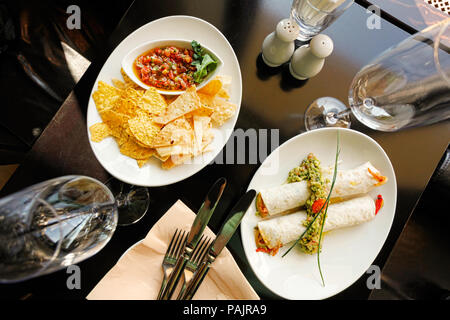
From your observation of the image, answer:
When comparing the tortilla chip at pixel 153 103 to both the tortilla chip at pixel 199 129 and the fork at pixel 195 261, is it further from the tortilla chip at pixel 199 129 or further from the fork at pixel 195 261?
the fork at pixel 195 261

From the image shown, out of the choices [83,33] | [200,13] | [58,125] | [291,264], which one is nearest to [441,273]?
[291,264]

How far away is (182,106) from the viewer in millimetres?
1092

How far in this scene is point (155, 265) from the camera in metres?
1.11

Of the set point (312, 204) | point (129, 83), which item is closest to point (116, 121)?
point (129, 83)

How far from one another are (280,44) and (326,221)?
0.73 m

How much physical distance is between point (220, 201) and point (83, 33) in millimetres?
1250

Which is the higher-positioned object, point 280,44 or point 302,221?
point 280,44

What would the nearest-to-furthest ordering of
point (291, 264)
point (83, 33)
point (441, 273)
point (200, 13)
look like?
point (291, 264)
point (200, 13)
point (83, 33)
point (441, 273)

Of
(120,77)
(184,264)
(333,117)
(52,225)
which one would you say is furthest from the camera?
(333,117)

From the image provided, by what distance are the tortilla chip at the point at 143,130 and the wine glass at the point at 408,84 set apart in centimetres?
73

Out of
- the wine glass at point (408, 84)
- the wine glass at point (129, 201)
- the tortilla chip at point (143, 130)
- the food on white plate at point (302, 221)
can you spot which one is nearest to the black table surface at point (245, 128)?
the wine glass at point (129, 201)

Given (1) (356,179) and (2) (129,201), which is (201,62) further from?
(1) (356,179)

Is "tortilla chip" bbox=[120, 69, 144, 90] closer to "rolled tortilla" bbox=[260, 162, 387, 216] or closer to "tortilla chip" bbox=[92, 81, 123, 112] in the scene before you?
"tortilla chip" bbox=[92, 81, 123, 112]
